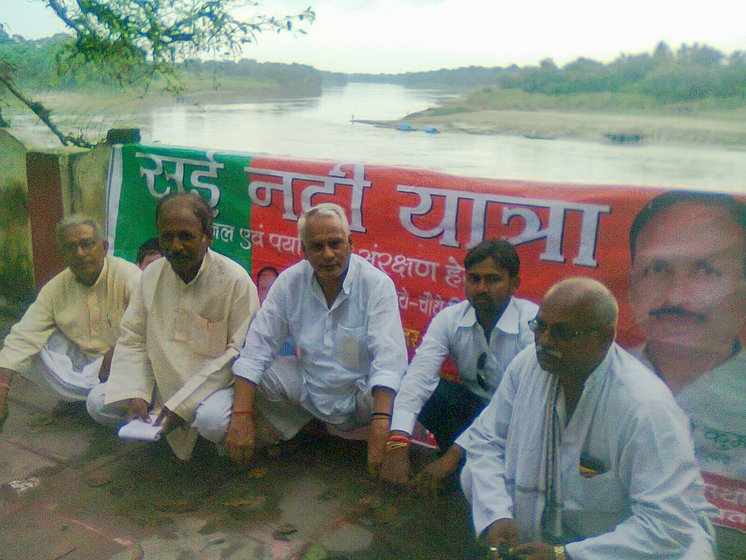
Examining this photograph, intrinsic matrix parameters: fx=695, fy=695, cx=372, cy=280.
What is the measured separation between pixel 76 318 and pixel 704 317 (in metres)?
3.50

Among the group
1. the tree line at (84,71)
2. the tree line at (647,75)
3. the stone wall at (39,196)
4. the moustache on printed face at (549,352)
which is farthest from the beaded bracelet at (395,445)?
the tree line at (84,71)

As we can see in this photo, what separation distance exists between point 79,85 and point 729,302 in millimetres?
5976

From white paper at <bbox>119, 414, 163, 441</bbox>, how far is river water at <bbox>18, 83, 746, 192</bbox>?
192cm

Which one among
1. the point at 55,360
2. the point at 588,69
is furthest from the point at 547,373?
the point at 55,360

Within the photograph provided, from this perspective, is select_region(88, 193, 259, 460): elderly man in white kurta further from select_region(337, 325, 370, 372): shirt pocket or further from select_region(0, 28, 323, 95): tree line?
select_region(0, 28, 323, 95): tree line

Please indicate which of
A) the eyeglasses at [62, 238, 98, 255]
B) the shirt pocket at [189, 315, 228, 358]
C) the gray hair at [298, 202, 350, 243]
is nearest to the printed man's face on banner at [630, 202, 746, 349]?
the gray hair at [298, 202, 350, 243]

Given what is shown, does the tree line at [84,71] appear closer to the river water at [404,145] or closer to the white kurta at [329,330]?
the river water at [404,145]

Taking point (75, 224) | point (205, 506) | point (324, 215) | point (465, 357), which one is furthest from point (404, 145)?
point (205, 506)

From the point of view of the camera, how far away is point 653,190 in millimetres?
3348

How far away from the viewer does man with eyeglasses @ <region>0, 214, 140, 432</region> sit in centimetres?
409

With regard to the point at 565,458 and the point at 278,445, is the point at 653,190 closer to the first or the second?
the point at 565,458

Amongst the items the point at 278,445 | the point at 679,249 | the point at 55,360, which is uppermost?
the point at 679,249

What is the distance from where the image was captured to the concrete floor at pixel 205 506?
3008 millimetres

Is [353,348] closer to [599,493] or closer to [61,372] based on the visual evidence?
[599,493]
